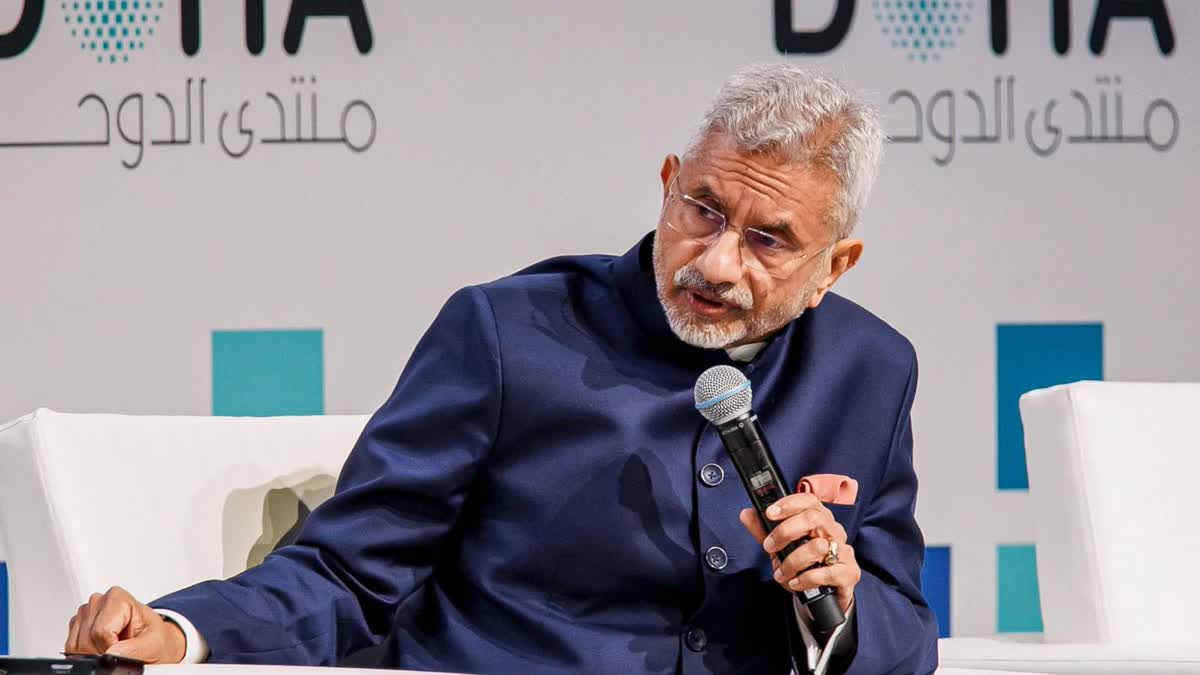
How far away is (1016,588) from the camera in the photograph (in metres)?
3.10

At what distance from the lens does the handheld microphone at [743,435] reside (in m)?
1.39

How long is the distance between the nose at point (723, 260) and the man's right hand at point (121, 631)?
0.71 metres

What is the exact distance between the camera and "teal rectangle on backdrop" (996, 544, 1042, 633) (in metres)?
3.09

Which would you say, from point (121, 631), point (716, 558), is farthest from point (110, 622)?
point (716, 558)

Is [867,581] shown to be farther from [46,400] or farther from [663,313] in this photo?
[46,400]

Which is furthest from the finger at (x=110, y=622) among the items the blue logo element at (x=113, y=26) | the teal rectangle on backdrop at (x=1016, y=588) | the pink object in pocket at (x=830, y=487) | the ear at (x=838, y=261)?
the teal rectangle on backdrop at (x=1016, y=588)

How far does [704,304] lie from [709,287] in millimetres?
26

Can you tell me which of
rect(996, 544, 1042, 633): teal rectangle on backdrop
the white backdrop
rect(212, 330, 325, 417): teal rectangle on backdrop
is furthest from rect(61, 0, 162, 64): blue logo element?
rect(996, 544, 1042, 633): teal rectangle on backdrop

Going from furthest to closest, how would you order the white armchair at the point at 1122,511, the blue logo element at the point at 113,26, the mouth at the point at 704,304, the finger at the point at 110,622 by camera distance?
1. the blue logo element at the point at 113,26
2. the white armchair at the point at 1122,511
3. the mouth at the point at 704,304
4. the finger at the point at 110,622

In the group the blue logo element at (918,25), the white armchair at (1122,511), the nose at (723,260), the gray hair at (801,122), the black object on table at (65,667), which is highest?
the blue logo element at (918,25)

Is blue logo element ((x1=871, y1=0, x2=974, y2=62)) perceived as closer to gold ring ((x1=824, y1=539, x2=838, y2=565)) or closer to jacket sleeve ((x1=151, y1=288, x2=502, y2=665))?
jacket sleeve ((x1=151, y1=288, x2=502, y2=665))

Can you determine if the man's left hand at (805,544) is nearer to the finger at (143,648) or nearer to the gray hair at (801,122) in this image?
the gray hair at (801,122)

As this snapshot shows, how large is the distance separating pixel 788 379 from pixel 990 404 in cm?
137

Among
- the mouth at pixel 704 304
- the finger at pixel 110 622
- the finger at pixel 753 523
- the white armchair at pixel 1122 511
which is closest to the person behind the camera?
the finger at pixel 110 622
